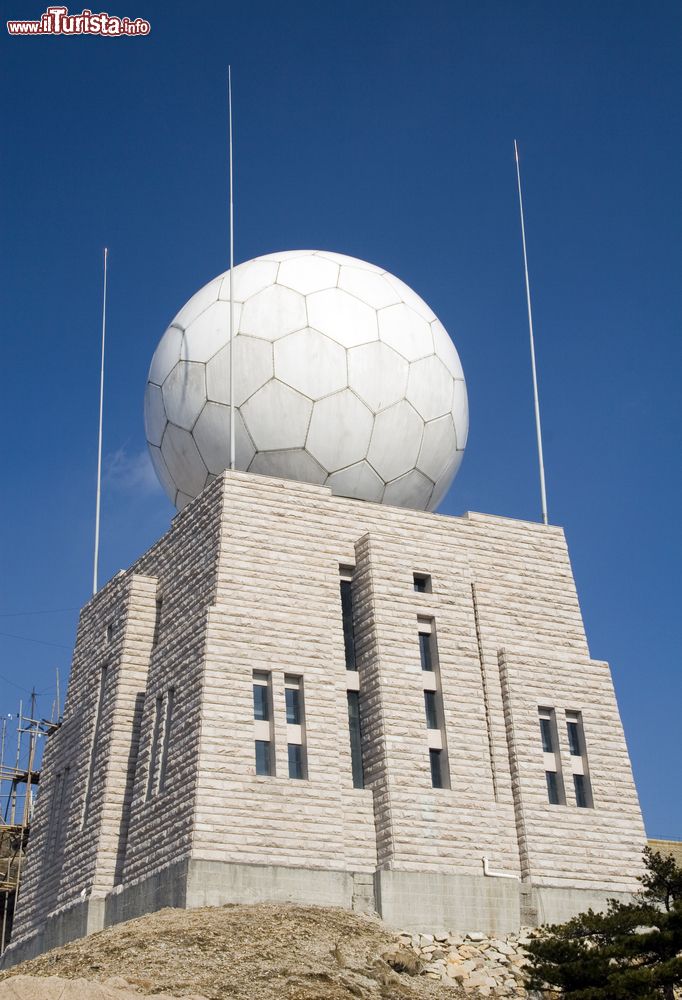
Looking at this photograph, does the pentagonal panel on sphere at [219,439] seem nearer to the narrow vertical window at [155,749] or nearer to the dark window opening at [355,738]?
the narrow vertical window at [155,749]

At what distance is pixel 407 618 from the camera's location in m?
22.0

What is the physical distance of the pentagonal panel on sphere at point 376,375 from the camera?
23.7m

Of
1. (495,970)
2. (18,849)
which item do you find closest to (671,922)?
(495,970)

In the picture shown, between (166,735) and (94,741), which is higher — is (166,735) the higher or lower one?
the lower one

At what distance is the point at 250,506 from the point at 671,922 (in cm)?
990

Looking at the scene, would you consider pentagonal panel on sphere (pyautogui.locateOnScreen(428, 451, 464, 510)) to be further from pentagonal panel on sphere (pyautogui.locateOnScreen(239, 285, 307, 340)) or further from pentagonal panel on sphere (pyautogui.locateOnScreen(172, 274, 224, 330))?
pentagonal panel on sphere (pyautogui.locateOnScreen(172, 274, 224, 330))

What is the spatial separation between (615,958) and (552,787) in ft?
21.6

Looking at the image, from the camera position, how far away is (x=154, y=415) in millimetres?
25344

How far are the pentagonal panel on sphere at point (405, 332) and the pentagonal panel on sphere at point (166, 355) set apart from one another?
4.01 metres

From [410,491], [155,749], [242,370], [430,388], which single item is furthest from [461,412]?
[155,749]

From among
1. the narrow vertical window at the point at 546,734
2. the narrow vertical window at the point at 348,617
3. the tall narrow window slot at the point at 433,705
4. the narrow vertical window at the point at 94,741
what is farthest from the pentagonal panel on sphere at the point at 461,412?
the narrow vertical window at the point at 94,741

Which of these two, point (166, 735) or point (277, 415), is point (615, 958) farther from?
point (277, 415)

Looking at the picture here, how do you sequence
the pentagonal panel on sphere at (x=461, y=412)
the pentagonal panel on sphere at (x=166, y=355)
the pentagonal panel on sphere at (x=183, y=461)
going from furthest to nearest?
1. the pentagonal panel on sphere at (x=461, y=412)
2. the pentagonal panel on sphere at (x=166, y=355)
3. the pentagonal panel on sphere at (x=183, y=461)

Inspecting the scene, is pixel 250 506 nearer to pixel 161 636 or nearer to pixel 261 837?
pixel 161 636
